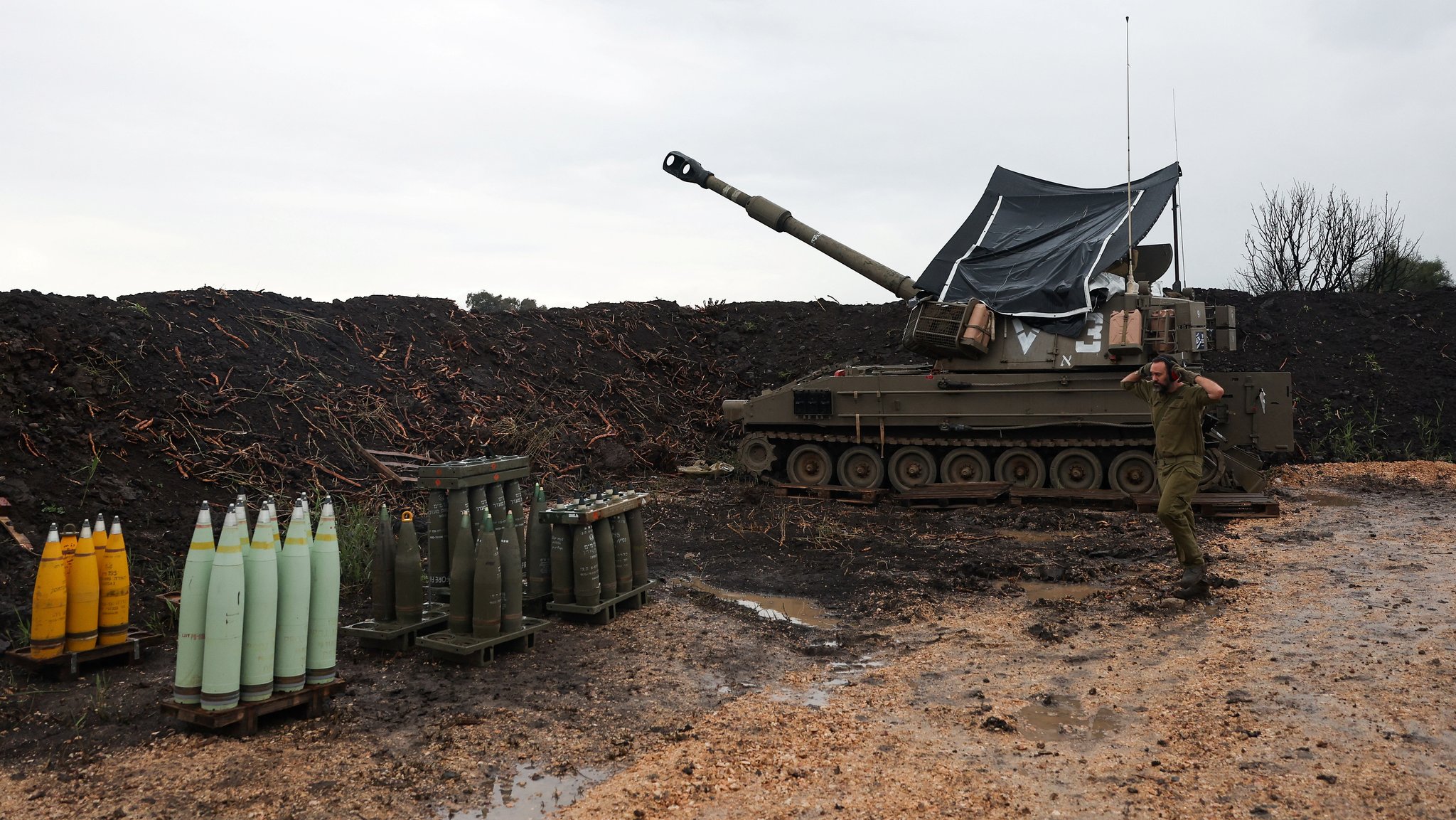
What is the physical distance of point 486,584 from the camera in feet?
19.4

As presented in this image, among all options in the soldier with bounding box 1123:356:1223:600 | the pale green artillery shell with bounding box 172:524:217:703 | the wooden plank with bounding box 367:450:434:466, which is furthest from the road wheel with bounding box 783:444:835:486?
the pale green artillery shell with bounding box 172:524:217:703

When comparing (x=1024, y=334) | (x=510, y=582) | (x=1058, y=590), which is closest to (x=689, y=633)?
(x=510, y=582)

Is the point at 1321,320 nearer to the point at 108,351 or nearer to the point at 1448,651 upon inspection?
the point at 1448,651

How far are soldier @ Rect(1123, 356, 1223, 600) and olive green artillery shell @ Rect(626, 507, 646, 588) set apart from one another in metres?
4.01

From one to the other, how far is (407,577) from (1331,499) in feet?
38.6

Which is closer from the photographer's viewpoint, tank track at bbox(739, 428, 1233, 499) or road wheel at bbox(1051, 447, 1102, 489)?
tank track at bbox(739, 428, 1233, 499)

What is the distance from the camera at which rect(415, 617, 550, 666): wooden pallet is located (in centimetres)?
586

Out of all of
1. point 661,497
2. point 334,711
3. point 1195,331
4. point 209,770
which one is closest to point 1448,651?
point 334,711

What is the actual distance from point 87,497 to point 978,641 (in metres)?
7.67

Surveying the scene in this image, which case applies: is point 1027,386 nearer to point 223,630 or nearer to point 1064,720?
point 1064,720

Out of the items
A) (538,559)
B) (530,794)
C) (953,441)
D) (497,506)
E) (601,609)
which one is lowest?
(530,794)

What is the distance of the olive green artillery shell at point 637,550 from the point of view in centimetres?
741

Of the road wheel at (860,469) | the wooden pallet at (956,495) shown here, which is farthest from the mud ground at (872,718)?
the road wheel at (860,469)

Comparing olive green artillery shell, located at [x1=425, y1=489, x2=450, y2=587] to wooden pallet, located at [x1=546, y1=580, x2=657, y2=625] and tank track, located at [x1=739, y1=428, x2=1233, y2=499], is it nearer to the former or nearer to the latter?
wooden pallet, located at [x1=546, y1=580, x2=657, y2=625]
